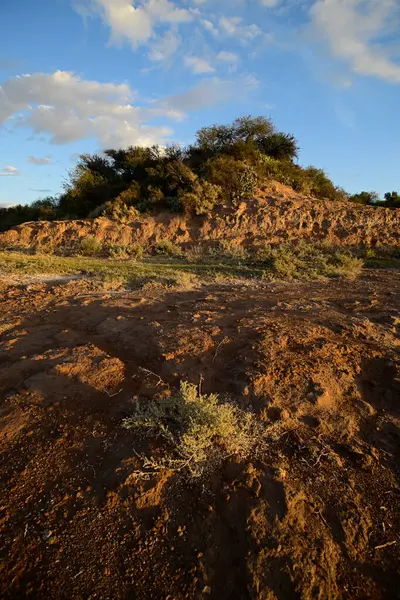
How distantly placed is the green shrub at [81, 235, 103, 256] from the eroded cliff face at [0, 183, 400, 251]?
3.45ft

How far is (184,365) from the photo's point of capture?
370 cm

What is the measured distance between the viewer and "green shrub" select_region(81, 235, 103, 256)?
519 inches

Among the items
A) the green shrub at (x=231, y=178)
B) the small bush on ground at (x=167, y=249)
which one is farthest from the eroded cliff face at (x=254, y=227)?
the small bush on ground at (x=167, y=249)

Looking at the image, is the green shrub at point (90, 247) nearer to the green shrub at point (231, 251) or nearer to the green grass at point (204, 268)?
the green grass at point (204, 268)

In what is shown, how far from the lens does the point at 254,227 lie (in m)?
14.3

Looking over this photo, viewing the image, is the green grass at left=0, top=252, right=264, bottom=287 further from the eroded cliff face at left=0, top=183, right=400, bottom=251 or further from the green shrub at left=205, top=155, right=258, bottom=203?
the green shrub at left=205, top=155, right=258, bottom=203

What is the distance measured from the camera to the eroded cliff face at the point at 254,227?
1334cm

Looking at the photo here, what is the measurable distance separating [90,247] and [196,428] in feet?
39.3

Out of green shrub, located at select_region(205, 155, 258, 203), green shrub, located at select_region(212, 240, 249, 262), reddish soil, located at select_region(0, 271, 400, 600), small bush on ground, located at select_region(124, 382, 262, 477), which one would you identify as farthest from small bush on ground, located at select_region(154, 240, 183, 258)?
small bush on ground, located at select_region(124, 382, 262, 477)

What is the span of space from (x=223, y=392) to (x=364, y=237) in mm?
12171

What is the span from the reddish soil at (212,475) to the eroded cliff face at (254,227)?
31.6 ft

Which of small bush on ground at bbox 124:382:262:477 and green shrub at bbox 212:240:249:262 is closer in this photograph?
small bush on ground at bbox 124:382:262:477

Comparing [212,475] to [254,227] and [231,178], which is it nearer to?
[254,227]

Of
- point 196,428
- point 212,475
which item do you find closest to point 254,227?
point 196,428
